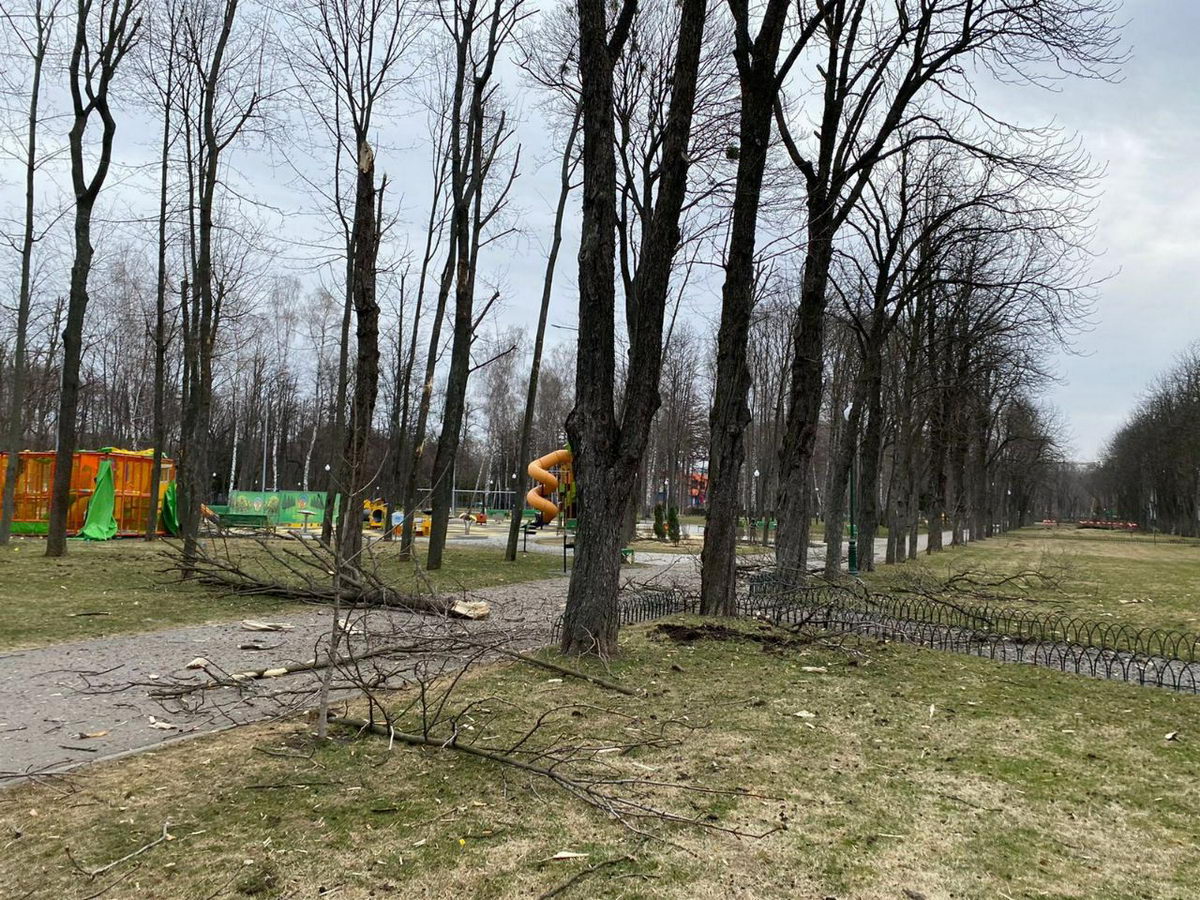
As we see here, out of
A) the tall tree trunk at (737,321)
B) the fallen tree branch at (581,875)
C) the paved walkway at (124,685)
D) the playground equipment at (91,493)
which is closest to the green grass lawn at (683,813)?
the fallen tree branch at (581,875)

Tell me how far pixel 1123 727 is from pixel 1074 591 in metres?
12.8

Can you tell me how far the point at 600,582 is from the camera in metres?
7.11

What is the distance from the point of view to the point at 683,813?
366 centimetres

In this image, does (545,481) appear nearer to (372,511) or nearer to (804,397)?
(372,511)

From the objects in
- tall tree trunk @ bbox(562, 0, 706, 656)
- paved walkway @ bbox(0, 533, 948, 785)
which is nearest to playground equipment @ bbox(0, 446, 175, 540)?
paved walkway @ bbox(0, 533, 948, 785)

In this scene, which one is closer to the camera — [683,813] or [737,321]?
[683,813]

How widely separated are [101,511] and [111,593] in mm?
11823

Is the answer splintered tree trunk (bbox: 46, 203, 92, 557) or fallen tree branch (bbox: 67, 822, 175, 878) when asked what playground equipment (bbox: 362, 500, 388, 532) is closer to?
fallen tree branch (bbox: 67, 822, 175, 878)

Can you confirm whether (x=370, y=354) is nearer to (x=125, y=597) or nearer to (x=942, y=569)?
(x=125, y=597)

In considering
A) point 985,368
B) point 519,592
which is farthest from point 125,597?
point 985,368

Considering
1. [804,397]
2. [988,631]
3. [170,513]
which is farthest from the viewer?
[170,513]

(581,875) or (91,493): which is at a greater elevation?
(91,493)

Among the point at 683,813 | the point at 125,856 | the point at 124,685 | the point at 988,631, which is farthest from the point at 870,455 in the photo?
the point at 125,856

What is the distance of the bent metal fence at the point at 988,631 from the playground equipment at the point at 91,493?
16540 mm
